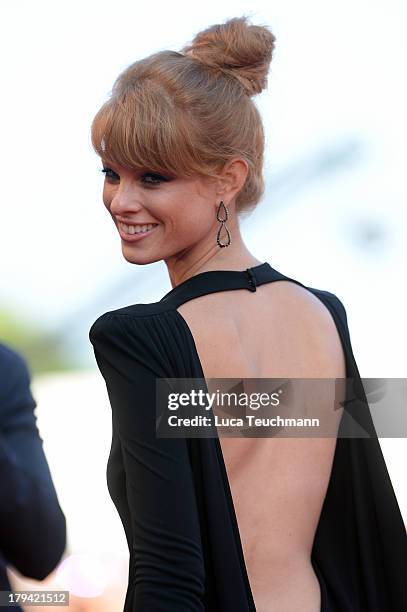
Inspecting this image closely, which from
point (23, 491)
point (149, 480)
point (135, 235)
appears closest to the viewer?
point (23, 491)

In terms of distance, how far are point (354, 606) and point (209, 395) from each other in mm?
513

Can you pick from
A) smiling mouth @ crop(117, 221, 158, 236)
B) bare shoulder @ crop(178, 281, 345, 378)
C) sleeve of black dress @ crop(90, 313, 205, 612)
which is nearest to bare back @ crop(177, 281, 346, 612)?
bare shoulder @ crop(178, 281, 345, 378)

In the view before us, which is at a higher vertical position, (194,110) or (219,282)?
(194,110)

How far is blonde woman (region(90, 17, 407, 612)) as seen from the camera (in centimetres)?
166

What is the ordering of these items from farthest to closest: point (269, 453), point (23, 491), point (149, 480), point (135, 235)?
point (135, 235)
point (269, 453)
point (149, 480)
point (23, 491)

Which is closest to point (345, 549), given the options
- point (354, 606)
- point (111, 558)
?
point (354, 606)

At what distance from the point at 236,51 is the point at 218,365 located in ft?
2.03

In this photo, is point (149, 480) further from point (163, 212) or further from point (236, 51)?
point (236, 51)

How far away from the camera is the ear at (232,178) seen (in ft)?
6.16

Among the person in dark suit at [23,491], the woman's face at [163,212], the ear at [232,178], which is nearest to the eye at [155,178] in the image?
the woman's face at [163,212]

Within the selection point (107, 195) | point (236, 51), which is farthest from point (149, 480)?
point (236, 51)

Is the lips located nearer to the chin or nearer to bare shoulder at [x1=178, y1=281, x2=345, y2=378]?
the chin

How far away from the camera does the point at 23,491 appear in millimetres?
1413

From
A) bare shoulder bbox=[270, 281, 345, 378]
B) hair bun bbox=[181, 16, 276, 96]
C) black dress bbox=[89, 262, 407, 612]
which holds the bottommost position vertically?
black dress bbox=[89, 262, 407, 612]
